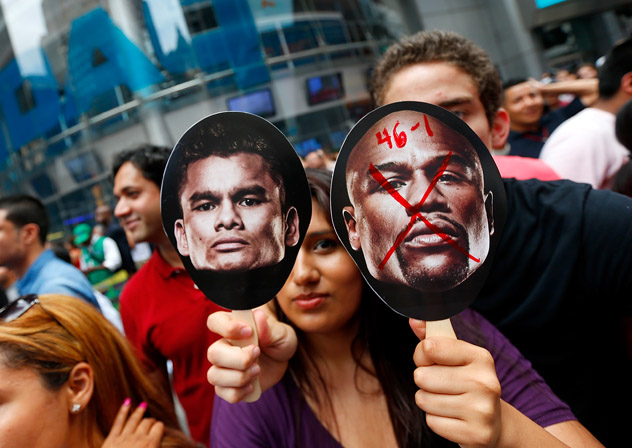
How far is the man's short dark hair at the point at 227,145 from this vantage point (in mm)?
763

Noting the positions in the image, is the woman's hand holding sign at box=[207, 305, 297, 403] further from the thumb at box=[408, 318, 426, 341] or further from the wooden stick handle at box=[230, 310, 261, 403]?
the thumb at box=[408, 318, 426, 341]

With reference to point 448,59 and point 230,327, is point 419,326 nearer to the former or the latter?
point 230,327

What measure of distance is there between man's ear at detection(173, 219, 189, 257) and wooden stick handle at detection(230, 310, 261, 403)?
14 cm

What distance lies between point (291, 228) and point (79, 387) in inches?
30.0

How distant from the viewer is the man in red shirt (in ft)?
5.01

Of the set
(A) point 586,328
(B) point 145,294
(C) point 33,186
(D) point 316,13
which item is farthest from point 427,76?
(C) point 33,186

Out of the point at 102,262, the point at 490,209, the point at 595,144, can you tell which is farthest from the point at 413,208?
the point at 102,262

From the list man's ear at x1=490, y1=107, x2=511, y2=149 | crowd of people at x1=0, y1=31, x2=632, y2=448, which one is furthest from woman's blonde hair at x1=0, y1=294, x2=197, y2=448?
man's ear at x1=490, y1=107, x2=511, y2=149

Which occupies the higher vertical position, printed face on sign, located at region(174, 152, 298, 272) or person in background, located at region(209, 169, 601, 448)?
printed face on sign, located at region(174, 152, 298, 272)

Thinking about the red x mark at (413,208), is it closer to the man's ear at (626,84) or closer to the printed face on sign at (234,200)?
the printed face on sign at (234,200)

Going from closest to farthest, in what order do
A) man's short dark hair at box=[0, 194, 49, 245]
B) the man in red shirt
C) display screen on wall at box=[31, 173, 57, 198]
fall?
1. the man in red shirt
2. man's short dark hair at box=[0, 194, 49, 245]
3. display screen on wall at box=[31, 173, 57, 198]

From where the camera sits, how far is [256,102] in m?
7.52

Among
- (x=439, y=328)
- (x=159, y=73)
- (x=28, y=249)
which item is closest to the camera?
(x=439, y=328)

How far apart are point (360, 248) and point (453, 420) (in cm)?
29
